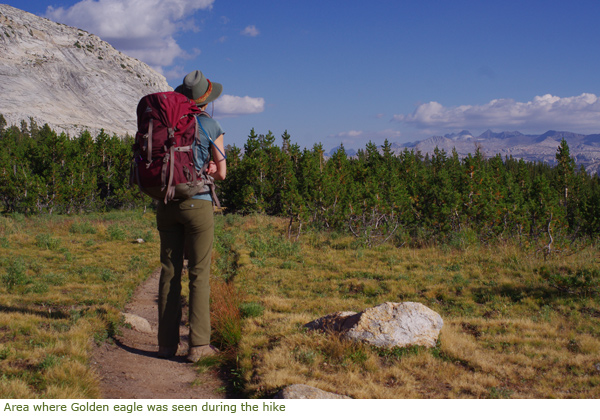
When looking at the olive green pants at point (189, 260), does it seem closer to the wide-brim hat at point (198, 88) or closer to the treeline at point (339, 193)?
the wide-brim hat at point (198, 88)

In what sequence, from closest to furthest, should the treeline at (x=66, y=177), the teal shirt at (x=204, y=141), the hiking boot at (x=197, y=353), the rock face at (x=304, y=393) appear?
the rock face at (x=304, y=393) < the teal shirt at (x=204, y=141) < the hiking boot at (x=197, y=353) < the treeline at (x=66, y=177)

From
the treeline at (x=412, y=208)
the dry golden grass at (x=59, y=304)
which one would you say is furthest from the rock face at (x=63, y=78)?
the dry golden grass at (x=59, y=304)

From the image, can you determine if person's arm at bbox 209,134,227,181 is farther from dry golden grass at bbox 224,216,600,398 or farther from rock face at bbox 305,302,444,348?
rock face at bbox 305,302,444,348

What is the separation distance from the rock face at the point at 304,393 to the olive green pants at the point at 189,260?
A: 1.21m

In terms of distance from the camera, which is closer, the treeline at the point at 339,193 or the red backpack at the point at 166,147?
the red backpack at the point at 166,147

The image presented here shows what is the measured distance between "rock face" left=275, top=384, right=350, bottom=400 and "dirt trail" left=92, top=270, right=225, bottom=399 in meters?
0.77

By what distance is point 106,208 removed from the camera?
30.4 metres

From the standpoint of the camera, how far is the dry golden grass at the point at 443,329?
4.00 m

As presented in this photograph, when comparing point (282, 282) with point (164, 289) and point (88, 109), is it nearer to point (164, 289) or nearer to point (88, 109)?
point (164, 289)

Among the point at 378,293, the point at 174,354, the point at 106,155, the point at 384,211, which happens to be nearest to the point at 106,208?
the point at 106,155

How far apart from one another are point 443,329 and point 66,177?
27.5 meters

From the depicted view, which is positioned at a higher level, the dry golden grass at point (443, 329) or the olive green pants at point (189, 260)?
the olive green pants at point (189, 260)

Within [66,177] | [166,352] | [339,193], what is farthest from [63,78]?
[166,352]

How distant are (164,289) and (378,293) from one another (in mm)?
5250
